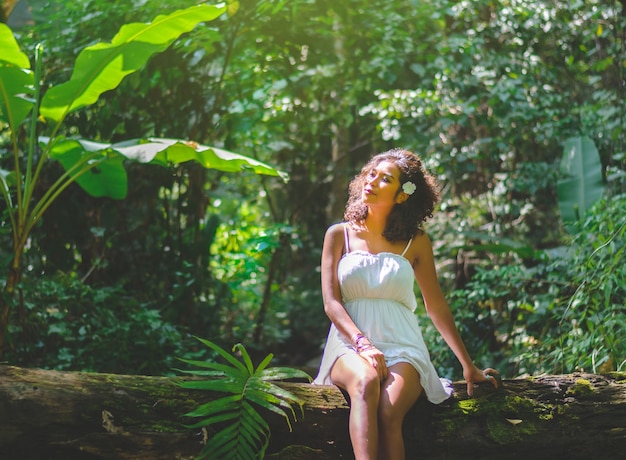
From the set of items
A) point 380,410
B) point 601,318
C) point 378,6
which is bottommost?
point 601,318

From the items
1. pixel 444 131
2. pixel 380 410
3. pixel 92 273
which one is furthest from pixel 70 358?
pixel 444 131

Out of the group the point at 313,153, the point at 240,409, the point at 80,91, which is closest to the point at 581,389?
the point at 240,409

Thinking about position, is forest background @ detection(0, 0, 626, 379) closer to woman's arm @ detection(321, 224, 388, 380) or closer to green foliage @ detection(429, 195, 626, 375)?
green foliage @ detection(429, 195, 626, 375)

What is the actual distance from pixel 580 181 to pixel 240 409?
4337 millimetres

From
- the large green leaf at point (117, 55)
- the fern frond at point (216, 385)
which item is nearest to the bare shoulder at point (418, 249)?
the fern frond at point (216, 385)

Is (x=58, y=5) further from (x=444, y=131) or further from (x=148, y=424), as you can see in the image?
(x=148, y=424)

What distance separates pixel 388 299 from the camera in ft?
9.91

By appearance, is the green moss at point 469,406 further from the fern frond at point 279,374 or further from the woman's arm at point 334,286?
the fern frond at point 279,374

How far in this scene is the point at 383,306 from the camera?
299 centimetres

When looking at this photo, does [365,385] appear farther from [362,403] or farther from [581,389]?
[581,389]

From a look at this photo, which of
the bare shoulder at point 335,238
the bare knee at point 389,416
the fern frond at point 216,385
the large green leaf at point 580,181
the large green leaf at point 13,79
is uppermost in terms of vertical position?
the large green leaf at point 13,79

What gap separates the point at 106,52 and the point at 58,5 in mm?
2924

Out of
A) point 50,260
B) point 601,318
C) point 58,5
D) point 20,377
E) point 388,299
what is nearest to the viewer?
point 20,377

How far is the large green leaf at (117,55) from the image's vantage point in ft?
13.0
